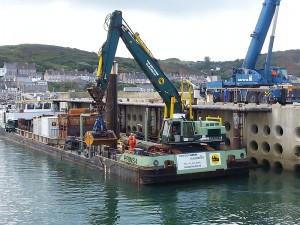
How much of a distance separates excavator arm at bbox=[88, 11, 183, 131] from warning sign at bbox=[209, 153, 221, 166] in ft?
16.6

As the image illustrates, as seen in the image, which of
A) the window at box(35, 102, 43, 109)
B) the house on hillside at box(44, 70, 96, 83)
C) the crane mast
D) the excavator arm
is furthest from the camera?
the house on hillside at box(44, 70, 96, 83)

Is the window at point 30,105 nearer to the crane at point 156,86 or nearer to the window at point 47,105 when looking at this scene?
the window at point 47,105

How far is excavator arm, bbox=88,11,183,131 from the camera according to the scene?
89.9 feet

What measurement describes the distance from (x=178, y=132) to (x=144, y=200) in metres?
5.43

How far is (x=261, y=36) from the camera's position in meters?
38.8

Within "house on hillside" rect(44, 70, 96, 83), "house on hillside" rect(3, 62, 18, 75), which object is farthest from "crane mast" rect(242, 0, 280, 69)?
"house on hillside" rect(3, 62, 18, 75)

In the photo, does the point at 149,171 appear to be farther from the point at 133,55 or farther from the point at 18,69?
the point at 18,69

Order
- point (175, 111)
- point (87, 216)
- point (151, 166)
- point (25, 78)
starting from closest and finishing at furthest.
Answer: point (87, 216), point (151, 166), point (175, 111), point (25, 78)

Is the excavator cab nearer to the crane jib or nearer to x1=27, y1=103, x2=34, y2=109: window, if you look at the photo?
the crane jib

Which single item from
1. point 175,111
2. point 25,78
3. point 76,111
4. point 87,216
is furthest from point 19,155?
point 25,78

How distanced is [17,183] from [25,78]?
462 feet

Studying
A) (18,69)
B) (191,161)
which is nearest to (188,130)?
(191,161)

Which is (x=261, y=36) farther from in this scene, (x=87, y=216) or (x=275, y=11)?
(x=87, y=216)

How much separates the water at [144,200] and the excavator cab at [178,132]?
241cm
